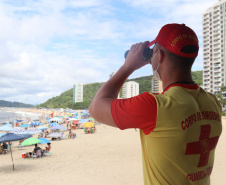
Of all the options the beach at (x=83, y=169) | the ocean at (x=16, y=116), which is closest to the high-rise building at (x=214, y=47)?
the ocean at (x=16, y=116)

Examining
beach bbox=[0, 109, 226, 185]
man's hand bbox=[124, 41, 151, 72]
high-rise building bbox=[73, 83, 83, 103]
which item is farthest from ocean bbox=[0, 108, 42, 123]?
man's hand bbox=[124, 41, 151, 72]

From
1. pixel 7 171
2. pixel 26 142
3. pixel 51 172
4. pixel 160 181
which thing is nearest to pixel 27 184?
pixel 51 172

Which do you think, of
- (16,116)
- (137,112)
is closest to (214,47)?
(16,116)

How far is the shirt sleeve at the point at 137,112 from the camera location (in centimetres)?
85

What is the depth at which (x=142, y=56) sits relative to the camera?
1.11 m

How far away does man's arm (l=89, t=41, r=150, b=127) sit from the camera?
952mm

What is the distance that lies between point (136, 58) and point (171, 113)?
0.35m

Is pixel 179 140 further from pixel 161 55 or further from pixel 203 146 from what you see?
pixel 161 55

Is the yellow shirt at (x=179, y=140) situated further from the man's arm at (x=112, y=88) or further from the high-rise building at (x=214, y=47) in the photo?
the high-rise building at (x=214, y=47)

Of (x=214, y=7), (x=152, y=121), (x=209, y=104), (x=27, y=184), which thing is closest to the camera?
(x=152, y=121)

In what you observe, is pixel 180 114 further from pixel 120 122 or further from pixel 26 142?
pixel 26 142

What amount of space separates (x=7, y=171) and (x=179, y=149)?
1078 cm

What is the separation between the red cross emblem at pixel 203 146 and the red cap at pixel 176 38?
1.07 ft

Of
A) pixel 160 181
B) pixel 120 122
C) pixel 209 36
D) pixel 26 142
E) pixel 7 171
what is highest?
pixel 209 36
